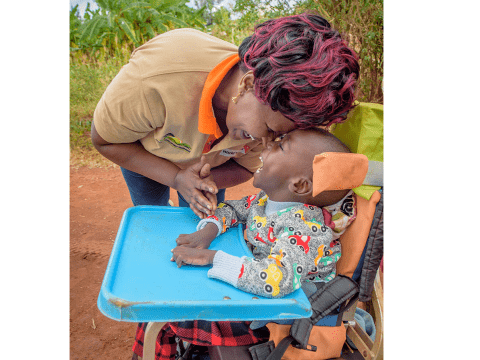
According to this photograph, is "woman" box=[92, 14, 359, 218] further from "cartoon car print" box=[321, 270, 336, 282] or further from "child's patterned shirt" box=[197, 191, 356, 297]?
"cartoon car print" box=[321, 270, 336, 282]

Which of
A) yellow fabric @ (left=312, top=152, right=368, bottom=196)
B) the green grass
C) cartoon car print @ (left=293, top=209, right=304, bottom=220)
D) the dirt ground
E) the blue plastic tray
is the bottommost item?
the dirt ground

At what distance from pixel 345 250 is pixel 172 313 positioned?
26.8 inches

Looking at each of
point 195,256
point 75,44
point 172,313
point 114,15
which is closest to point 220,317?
point 172,313

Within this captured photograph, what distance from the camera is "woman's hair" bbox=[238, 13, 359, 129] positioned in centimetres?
115

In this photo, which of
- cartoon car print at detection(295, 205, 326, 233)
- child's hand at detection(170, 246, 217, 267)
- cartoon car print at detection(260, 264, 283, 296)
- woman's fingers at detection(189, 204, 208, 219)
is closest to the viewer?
cartoon car print at detection(260, 264, 283, 296)

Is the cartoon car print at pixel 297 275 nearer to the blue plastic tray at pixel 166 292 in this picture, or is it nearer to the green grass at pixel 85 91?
the blue plastic tray at pixel 166 292

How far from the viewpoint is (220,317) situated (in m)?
1.00

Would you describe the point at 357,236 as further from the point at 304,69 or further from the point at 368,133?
the point at 304,69

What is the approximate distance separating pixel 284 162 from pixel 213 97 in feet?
1.23

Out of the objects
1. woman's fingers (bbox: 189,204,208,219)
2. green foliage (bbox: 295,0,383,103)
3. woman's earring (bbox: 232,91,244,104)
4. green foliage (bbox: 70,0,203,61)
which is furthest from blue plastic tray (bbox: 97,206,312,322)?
green foliage (bbox: 70,0,203,61)

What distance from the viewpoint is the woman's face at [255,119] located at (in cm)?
129

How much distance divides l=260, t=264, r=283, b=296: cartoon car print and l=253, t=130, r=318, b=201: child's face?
407 millimetres

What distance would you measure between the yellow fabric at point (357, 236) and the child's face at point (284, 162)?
0.22 m

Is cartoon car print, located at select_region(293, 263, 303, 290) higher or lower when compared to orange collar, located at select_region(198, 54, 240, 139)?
lower
